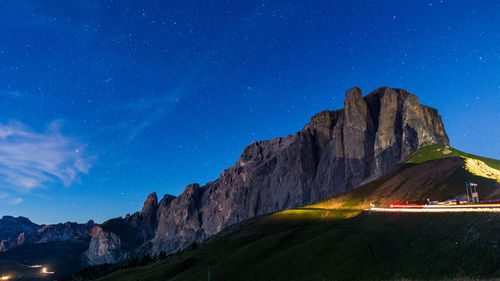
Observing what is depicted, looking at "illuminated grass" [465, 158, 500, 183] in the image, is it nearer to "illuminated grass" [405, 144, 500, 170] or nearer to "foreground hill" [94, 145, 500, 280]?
"foreground hill" [94, 145, 500, 280]

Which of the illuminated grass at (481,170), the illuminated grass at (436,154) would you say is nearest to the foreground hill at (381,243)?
the illuminated grass at (481,170)

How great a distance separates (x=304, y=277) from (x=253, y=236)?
5325 cm

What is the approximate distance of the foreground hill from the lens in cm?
4297

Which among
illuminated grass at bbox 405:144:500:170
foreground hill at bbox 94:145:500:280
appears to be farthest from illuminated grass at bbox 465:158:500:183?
illuminated grass at bbox 405:144:500:170

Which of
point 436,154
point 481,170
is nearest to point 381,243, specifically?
point 481,170

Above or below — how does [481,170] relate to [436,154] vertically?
below

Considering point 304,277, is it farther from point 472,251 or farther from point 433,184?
point 433,184

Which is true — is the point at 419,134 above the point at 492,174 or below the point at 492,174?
above

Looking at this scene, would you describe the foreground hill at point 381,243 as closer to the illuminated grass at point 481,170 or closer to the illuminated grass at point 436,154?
the illuminated grass at point 481,170

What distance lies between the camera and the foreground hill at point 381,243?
4297 cm

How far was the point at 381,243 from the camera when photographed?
58.7 metres

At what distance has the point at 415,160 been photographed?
13862 centimetres

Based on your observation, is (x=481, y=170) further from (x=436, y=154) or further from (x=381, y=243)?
(x=381, y=243)

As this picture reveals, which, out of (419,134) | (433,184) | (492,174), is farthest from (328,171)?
(492,174)
